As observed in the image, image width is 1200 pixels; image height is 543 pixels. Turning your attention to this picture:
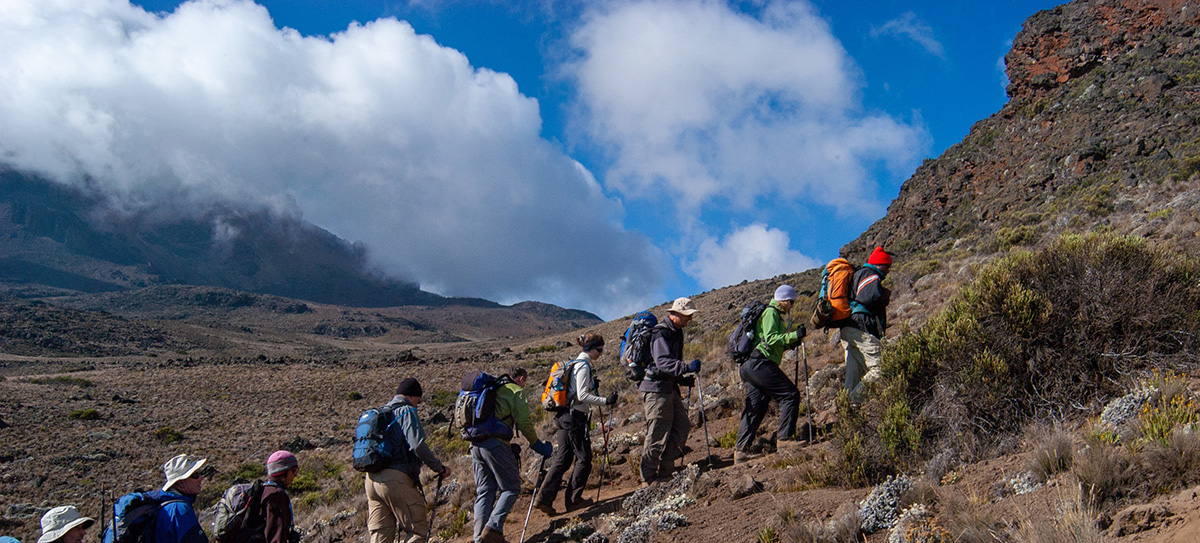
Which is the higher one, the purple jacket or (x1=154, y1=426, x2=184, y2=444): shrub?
the purple jacket

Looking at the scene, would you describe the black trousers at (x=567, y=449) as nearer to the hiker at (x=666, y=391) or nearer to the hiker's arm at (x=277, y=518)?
the hiker at (x=666, y=391)

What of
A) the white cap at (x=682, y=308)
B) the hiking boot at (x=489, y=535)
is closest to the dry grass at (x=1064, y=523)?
the white cap at (x=682, y=308)

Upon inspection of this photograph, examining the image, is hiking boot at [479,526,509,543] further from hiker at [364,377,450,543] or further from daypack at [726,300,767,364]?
daypack at [726,300,767,364]

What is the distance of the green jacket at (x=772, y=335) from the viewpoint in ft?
21.1

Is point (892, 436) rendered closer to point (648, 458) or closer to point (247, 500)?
point (648, 458)

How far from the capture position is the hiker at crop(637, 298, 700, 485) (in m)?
6.52

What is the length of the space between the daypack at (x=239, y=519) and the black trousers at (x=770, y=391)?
14.3ft

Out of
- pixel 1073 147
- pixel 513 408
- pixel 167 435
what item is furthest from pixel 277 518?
pixel 1073 147

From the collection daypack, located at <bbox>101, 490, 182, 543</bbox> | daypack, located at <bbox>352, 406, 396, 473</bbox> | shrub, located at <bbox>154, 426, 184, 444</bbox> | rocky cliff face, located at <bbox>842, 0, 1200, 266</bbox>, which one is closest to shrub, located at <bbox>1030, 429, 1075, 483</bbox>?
daypack, located at <bbox>352, 406, 396, 473</bbox>

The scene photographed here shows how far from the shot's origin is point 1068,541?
315 centimetres

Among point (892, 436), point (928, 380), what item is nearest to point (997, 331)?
point (928, 380)

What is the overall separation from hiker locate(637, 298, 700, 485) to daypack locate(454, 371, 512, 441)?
146 cm

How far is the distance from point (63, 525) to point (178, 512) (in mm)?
761

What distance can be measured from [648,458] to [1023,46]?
3513 cm
